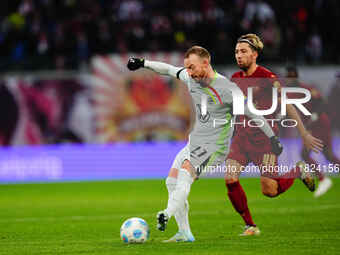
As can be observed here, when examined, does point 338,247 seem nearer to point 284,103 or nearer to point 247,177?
point 284,103

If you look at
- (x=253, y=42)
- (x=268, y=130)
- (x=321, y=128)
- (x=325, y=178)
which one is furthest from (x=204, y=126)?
(x=325, y=178)

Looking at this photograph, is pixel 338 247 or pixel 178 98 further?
pixel 178 98

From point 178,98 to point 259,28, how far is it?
353 centimetres

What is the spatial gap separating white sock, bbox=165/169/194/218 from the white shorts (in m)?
0.19

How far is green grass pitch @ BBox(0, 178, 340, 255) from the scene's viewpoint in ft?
27.6

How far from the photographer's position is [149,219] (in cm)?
1178

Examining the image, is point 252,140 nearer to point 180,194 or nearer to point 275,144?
point 275,144

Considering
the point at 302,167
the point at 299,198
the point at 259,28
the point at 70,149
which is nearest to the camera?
the point at 302,167

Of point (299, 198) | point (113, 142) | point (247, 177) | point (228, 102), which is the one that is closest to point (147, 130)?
point (113, 142)

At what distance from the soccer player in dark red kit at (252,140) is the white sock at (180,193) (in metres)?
1.00

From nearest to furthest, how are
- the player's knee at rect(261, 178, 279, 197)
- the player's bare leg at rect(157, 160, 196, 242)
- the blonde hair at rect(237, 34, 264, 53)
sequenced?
the player's bare leg at rect(157, 160, 196, 242) < the blonde hair at rect(237, 34, 264, 53) < the player's knee at rect(261, 178, 279, 197)

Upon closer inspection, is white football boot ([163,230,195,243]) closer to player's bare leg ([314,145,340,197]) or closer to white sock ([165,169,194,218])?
white sock ([165,169,194,218])

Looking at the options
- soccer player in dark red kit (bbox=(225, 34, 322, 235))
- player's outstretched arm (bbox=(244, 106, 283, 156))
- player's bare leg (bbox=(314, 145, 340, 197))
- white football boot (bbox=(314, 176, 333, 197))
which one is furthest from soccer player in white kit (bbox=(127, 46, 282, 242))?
white football boot (bbox=(314, 176, 333, 197))

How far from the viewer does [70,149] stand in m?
19.4
